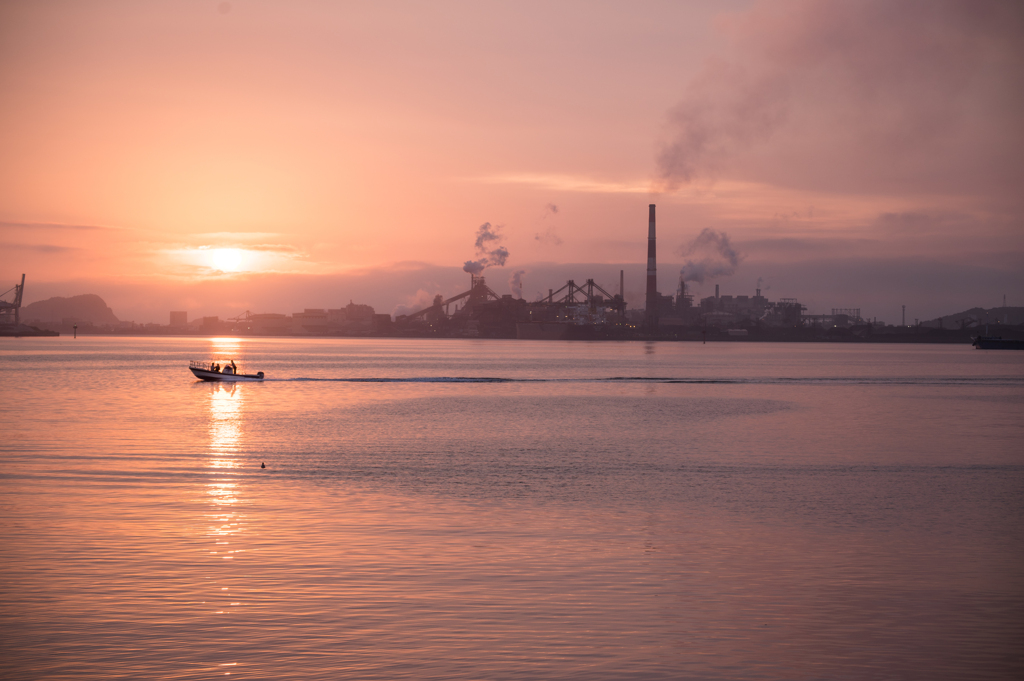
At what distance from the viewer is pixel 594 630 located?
43.1ft

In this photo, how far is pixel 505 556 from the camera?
58.6 ft

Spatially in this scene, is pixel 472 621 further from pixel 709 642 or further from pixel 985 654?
pixel 985 654

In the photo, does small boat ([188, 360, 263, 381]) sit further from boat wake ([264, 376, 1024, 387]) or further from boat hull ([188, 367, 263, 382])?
boat wake ([264, 376, 1024, 387])

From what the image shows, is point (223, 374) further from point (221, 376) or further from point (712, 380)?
point (712, 380)

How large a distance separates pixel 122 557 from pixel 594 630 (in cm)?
983

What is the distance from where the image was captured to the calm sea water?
39.8 feet

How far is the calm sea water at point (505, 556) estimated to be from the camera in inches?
477

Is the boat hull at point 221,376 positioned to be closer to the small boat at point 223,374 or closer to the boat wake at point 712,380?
the small boat at point 223,374

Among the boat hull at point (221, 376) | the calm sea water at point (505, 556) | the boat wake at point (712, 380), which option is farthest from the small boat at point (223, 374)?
the calm sea water at point (505, 556)

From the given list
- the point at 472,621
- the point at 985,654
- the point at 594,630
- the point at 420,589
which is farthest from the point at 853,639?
the point at 420,589

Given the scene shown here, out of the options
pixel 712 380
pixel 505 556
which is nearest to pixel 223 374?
pixel 712 380

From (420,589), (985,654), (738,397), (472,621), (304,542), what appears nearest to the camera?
(985,654)

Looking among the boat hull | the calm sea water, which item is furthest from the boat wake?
the calm sea water

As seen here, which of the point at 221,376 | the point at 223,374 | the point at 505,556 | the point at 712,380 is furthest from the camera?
the point at 712,380
